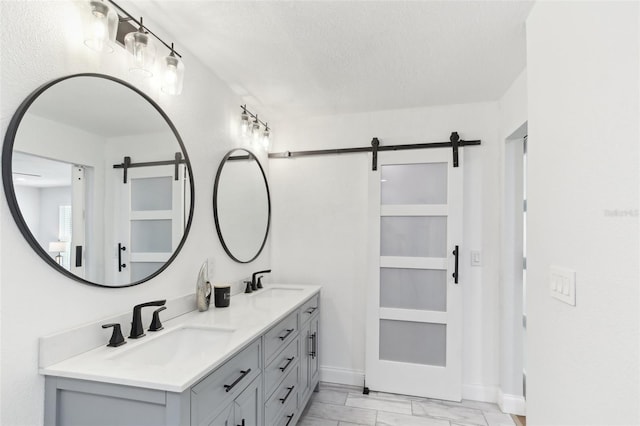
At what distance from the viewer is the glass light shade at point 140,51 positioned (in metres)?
1.43

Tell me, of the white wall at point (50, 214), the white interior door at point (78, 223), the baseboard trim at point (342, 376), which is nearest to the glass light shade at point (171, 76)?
the white interior door at point (78, 223)

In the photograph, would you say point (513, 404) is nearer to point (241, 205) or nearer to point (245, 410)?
point (245, 410)

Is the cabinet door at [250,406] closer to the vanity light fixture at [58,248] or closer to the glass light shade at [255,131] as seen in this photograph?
the vanity light fixture at [58,248]

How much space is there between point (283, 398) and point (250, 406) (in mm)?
449

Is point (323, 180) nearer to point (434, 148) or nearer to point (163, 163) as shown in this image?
point (434, 148)

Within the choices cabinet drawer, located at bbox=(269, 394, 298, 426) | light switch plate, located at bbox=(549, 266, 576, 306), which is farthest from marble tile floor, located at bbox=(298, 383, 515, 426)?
light switch plate, located at bbox=(549, 266, 576, 306)

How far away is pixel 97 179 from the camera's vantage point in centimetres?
139

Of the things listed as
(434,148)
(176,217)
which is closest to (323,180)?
(434,148)

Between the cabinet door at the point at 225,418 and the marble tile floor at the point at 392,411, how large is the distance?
1.15 metres

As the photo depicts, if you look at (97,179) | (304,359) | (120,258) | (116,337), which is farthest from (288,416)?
(97,179)

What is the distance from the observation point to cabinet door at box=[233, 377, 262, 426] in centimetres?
144

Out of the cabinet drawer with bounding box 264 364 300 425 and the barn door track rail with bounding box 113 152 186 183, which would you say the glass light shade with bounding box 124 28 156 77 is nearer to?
the barn door track rail with bounding box 113 152 186 183

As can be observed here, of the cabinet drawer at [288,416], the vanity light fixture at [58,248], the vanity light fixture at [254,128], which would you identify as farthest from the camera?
the vanity light fixture at [254,128]

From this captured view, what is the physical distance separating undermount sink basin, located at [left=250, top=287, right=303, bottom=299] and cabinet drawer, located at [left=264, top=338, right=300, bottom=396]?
1.30 feet
